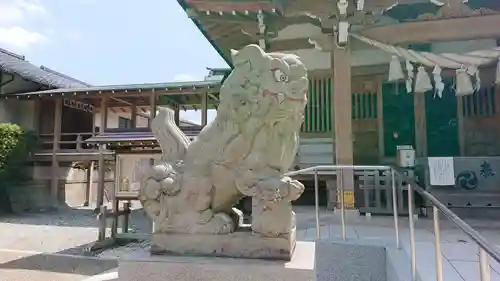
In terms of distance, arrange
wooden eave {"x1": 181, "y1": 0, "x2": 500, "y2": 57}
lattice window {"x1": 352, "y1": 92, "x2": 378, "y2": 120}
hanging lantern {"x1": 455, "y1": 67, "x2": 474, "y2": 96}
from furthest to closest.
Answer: lattice window {"x1": 352, "y1": 92, "x2": 378, "y2": 120} < hanging lantern {"x1": 455, "y1": 67, "x2": 474, "y2": 96} < wooden eave {"x1": 181, "y1": 0, "x2": 500, "y2": 57}

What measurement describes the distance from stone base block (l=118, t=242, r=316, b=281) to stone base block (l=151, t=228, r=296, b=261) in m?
0.04

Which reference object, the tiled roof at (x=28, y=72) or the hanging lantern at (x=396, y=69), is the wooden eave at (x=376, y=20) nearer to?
the hanging lantern at (x=396, y=69)

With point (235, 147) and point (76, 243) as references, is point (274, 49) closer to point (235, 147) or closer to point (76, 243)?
point (235, 147)

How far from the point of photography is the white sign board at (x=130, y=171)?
296 inches

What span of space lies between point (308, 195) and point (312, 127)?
1713 mm

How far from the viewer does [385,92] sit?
7.54 metres

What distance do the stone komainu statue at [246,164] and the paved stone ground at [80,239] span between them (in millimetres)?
1811

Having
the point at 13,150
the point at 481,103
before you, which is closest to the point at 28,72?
the point at 13,150

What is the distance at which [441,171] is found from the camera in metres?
5.63

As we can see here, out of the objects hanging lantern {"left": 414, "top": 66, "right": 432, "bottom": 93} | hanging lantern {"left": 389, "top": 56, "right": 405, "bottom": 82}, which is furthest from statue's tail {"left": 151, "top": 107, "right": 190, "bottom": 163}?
hanging lantern {"left": 414, "top": 66, "right": 432, "bottom": 93}

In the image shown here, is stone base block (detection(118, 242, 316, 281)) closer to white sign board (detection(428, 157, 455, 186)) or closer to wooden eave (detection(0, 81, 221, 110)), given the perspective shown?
white sign board (detection(428, 157, 455, 186))

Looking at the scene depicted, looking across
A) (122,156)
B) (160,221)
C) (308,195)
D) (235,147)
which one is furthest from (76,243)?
(235,147)

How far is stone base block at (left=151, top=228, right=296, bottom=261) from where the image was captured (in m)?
2.12

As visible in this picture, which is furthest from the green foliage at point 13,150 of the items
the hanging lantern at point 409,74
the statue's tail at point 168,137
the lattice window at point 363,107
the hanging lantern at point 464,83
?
the hanging lantern at point 464,83
